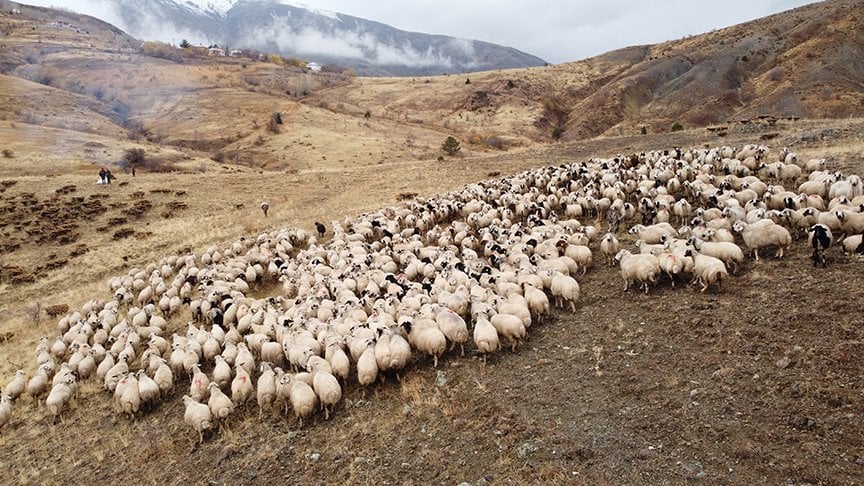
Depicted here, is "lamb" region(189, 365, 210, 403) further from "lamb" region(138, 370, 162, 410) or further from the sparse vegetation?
the sparse vegetation

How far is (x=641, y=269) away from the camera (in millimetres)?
12688

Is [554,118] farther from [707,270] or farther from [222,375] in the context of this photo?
[222,375]

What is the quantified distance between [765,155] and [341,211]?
23101mm

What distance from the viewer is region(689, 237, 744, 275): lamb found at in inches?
485

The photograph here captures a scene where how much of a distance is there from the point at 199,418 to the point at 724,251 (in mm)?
12983

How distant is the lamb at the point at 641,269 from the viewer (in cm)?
1264

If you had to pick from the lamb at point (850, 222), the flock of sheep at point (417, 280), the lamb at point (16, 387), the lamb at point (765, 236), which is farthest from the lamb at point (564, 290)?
the lamb at point (16, 387)

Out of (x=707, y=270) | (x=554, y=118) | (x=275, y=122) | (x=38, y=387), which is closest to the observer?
(x=707, y=270)

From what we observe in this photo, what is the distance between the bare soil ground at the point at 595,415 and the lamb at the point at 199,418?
245 mm

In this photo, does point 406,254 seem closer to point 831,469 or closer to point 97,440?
point 97,440

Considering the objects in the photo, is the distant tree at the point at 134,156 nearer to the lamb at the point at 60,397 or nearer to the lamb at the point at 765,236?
the lamb at the point at 60,397

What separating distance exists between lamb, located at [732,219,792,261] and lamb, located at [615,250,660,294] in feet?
8.20

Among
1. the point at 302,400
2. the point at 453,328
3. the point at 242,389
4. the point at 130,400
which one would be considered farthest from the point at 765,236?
the point at 130,400

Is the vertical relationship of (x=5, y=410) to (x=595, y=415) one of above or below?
below
